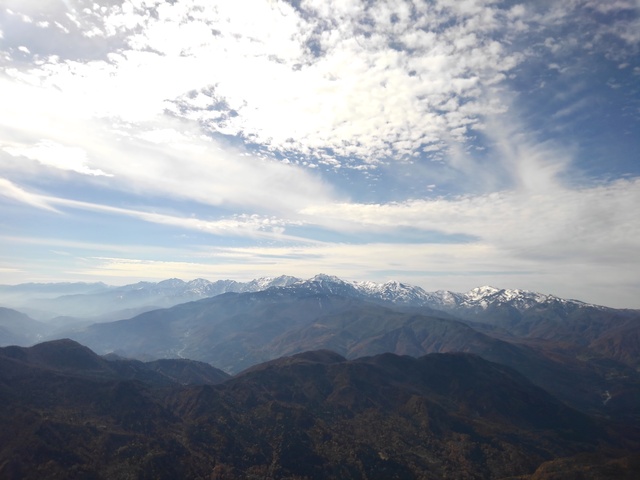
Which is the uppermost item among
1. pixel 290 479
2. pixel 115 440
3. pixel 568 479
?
pixel 568 479

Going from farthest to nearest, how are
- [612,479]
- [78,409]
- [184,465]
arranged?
[78,409]
[184,465]
[612,479]

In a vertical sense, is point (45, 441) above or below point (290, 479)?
above

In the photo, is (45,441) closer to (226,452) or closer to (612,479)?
(226,452)

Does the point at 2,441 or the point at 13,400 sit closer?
the point at 2,441

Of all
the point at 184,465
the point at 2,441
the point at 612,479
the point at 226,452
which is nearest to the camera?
the point at 612,479

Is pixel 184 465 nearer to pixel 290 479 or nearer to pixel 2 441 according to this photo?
pixel 290 479

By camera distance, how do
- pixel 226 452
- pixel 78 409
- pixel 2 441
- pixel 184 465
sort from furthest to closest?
1. pixel 78 409
2. pixel 226 452
3. pixel 184 465
4. pixel 2 441

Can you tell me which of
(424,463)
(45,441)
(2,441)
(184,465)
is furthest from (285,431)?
(2,441)

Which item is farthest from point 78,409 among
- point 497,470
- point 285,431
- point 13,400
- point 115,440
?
point 497,470

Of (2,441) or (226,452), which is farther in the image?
(226,452)
